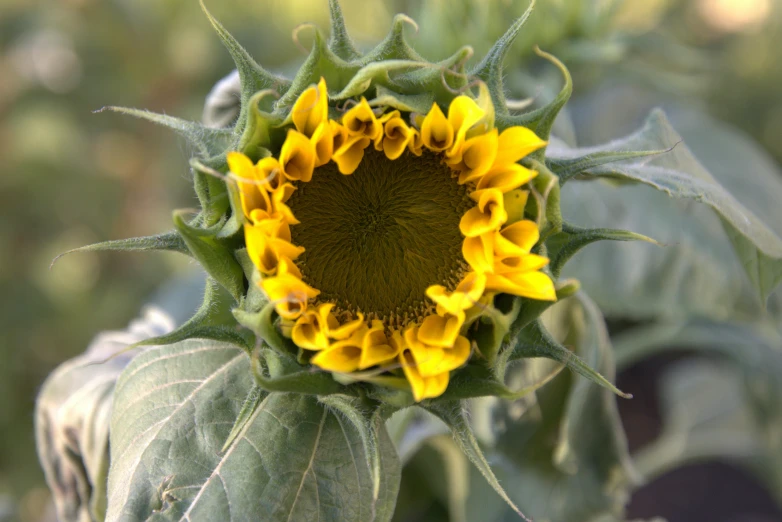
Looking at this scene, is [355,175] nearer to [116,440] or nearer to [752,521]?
[116,440]

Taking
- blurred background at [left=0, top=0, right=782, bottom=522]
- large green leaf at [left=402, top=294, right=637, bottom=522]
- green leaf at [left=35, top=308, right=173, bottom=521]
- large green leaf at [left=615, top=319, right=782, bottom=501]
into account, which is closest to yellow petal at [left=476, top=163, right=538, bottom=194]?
large green leaf at [left=402, top=294, right=637, bottom=522]

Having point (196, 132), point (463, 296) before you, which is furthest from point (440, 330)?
point (196, 132)

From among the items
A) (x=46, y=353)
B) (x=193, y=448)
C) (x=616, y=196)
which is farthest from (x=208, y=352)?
(x=46, y=353)

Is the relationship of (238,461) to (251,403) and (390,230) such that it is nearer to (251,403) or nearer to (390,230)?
(251,403)

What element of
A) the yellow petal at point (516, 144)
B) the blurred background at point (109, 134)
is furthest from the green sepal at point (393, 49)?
the blurred background at point (109, 134)

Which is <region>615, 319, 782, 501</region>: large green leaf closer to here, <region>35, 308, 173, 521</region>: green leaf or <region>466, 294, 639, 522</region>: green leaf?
<region>466, 294, 639, 522</region>: green leaf

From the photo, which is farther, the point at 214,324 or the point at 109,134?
the point at 109,134

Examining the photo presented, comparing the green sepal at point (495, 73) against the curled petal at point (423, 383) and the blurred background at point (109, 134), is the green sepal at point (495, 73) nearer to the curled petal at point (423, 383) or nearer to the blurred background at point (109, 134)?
the curled petal at point (423, 383)
